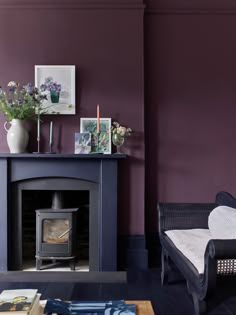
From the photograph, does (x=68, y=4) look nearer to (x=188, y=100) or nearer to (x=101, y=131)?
(x=101, y=131)

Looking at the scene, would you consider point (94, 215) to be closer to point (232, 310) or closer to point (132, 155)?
point (132, 155)

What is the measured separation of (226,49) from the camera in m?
3.72

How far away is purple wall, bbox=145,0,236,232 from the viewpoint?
12.2 feet

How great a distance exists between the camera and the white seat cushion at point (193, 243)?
2.14m

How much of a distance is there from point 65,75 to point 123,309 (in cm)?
249

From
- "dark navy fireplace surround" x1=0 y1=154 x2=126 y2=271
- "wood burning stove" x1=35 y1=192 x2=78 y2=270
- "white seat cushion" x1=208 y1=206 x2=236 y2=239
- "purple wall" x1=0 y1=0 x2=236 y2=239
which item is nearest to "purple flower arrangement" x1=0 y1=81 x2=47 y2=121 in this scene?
"dark navy fireplace surround" x1=0 y1=154 x2=126 y2=271

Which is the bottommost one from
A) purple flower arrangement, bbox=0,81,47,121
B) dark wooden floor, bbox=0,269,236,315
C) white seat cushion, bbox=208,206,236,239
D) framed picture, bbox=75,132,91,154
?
dark wooden floor, bbox=0,269,236,315

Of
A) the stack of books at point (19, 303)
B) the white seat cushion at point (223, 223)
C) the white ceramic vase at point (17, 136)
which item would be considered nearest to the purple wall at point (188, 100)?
the white seat cushion at point (223, 223)

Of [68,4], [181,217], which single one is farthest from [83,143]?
[68,4]

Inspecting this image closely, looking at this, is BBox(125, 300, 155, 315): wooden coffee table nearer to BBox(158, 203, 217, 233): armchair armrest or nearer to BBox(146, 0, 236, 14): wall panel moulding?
BBox(158, 203, 217, 233): armchair armrest

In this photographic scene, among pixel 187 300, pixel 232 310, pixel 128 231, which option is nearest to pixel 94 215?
pixel 128 231

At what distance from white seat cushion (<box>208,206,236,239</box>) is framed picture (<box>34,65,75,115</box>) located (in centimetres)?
167

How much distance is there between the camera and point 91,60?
3.55 metres

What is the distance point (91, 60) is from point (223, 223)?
6.59 ft
